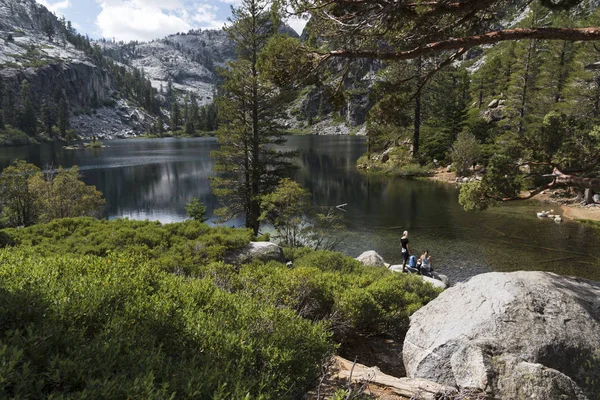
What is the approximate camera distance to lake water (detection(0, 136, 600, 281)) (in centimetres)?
1939

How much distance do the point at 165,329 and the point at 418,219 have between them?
26705mm

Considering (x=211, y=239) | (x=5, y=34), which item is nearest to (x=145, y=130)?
(x=5, y=34)

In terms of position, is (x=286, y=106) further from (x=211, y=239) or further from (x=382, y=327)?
(x=382, y=327)

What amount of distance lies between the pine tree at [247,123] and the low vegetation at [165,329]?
50.1 ft

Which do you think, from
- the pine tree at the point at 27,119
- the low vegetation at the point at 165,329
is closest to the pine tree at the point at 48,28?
the pine tree at the point at 27,119

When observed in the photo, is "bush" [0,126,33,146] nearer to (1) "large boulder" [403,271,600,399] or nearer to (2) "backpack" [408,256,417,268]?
(2) "backpack" [408,256,417,268]

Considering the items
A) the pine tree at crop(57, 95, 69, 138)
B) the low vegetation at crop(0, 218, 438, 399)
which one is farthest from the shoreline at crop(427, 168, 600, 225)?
the pine tree at crop(57, 95, 69, 138)

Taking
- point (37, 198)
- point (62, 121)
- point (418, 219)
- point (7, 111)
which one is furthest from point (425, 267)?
point (62, 121)

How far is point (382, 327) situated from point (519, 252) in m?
16.5

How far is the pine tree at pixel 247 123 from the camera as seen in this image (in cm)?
2281

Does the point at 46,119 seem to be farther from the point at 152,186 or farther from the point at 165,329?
the point at 165,329

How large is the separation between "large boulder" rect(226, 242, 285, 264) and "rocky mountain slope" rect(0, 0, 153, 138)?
15771 cm

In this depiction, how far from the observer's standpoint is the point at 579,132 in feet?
32.5

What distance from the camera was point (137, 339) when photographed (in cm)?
388
